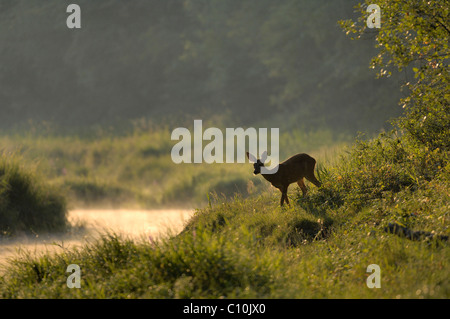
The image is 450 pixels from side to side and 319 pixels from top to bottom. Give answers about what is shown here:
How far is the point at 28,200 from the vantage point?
57.1 feet

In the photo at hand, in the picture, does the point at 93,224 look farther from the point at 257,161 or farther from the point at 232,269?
the point at 232,269

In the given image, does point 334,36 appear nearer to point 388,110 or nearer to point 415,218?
point 388,110

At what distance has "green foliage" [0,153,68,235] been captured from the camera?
664 inches

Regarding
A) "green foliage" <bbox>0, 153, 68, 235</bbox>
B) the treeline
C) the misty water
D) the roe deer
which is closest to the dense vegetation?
the roe deer

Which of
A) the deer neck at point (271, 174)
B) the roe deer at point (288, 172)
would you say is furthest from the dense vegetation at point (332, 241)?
the deer neck at point (271, 174)

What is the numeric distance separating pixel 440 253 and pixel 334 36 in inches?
1560

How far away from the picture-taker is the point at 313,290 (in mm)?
8047

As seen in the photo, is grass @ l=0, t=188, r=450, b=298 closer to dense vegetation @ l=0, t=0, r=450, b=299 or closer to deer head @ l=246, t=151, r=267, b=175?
dense vegetation @ l=0, t=0, r=450, b=299

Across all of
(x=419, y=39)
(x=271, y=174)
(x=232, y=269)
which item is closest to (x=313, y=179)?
(x=271, y=174)

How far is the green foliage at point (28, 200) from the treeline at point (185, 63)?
2573cm

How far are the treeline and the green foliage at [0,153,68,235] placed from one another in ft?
84.4

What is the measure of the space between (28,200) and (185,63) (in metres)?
34.5

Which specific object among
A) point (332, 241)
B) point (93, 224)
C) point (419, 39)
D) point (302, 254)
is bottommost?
point (302, 254)

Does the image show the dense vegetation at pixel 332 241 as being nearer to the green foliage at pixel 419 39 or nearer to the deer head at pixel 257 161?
the green foliage at pixel 419 39
